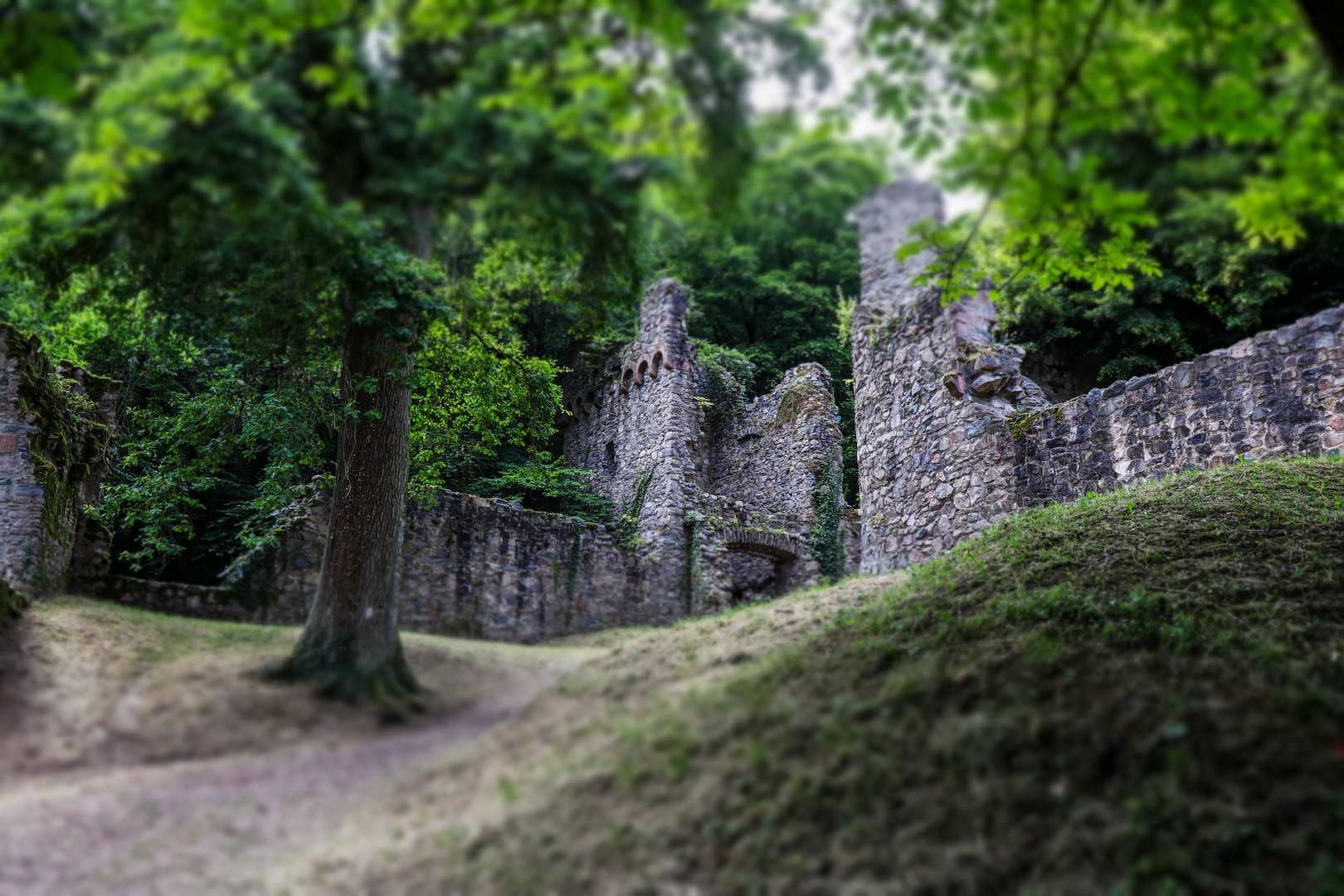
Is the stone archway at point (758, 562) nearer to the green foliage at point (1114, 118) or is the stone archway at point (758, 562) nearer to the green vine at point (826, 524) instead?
the green vine at point (826, 524)

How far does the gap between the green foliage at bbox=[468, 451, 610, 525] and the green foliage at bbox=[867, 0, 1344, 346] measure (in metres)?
11.5

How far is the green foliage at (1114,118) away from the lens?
3.61 meters

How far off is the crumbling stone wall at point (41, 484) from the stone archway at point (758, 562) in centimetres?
823

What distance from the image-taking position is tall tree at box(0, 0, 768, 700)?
4219mm

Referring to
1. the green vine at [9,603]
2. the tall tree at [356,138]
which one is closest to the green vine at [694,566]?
the tall tree at [356,138]

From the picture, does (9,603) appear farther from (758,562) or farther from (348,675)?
(758,562)

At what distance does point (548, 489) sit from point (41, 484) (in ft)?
29.1

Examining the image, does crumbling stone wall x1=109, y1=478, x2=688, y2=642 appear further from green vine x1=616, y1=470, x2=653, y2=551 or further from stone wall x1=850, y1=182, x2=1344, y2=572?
stone wall x1=850, y1=182, x2=1344, y2=572

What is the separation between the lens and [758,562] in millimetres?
15844

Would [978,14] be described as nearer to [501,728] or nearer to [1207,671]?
[1207,671]

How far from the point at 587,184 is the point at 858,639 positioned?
3.31 m

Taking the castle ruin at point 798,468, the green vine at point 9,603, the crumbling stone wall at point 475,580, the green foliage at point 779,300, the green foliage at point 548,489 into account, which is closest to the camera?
the green vine at point 9,603

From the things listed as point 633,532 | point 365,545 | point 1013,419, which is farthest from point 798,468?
point 365,545

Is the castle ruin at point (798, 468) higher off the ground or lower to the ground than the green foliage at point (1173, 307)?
lower
